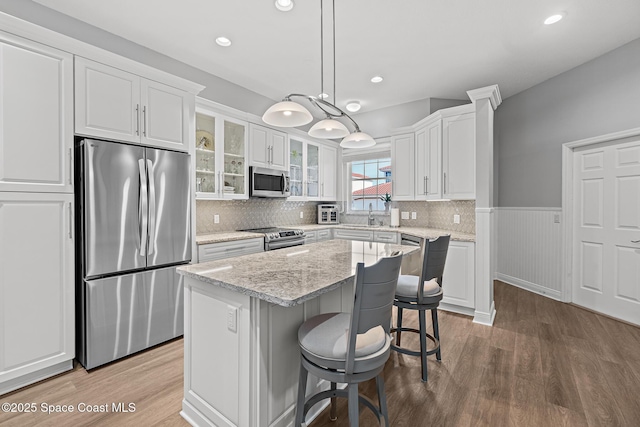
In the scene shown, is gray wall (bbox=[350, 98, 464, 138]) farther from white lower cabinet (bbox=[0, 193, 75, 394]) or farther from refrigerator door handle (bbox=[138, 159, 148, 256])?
white lower cabinet (bbox=[0, 193, 75, 394])

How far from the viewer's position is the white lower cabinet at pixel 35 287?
1986 mm

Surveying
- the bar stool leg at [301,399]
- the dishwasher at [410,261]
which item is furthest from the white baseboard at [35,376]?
the dishwasher at [410,261]

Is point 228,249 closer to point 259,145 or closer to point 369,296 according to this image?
point 259,145

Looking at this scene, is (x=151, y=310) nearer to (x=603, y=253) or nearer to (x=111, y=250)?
(x=111, y=250)

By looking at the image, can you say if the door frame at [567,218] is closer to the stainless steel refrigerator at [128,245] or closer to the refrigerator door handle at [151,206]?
the stainless steel refrigerator at [128,245]

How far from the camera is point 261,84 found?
4078mm

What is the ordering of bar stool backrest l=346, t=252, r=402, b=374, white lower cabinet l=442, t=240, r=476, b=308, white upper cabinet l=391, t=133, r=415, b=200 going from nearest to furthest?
bar stool backrest l=346, t=252, r=402, b=374 → white lower cabinet l=442, t=240, r=476, b=308 → white upper cabinet l=391, t=133, r=415, b=200

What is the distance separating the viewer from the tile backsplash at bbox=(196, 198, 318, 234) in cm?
378

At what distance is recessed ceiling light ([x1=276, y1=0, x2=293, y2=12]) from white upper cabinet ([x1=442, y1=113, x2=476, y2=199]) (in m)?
2.29

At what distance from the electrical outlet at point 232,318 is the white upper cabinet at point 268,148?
9.08 feet

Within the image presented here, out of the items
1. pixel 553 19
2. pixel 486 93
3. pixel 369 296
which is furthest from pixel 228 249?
pixel 553 19

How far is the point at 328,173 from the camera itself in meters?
5.37

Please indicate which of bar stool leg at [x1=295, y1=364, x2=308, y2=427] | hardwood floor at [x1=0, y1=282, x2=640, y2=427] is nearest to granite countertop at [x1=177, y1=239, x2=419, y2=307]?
bar stool leg at [x1=295, y1=364, x2=308, y2=427]

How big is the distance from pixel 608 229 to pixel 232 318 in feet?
14.4
